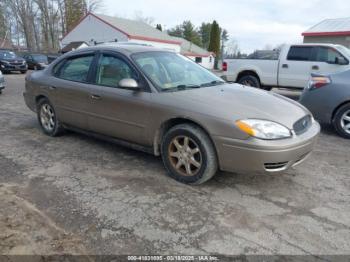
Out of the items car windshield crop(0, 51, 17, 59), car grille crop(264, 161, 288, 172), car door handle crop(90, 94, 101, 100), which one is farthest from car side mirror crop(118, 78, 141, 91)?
car windshield crop(0, 51, 17, 59)

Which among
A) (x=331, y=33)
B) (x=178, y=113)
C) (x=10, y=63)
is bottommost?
(x=178, y=113)

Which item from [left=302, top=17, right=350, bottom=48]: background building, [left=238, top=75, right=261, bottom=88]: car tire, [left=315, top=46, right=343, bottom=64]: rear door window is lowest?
[left=238, top=75, right=261, bottom=88]: car tire

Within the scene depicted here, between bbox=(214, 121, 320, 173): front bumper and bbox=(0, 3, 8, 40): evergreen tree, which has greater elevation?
bbox=(0, 3, 8, 40): evergreen tree

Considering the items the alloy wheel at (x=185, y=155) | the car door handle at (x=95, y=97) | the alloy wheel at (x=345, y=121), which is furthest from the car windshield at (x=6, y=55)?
the alloy wheel at (x=345, y=121)

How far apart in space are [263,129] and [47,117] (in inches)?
151

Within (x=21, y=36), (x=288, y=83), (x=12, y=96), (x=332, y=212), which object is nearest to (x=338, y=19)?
(x=288, y=83)

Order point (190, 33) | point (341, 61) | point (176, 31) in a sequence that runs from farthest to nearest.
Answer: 1. point (176, 31)
2. point (190, 33)
3. point (341, 61)

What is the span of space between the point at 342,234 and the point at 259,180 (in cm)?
114

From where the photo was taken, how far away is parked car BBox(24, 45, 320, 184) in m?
3.12

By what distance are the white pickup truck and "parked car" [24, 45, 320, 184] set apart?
5874mm

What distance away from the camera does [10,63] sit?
63.2 ft

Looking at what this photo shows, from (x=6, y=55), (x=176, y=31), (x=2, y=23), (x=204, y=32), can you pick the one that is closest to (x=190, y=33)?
(x=176, y=31)

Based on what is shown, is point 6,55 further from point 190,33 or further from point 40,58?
point 190,33

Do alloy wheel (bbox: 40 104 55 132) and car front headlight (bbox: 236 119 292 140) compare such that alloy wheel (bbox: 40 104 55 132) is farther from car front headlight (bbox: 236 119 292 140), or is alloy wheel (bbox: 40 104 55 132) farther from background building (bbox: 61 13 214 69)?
background building (bbox: 61 13 214 69)
